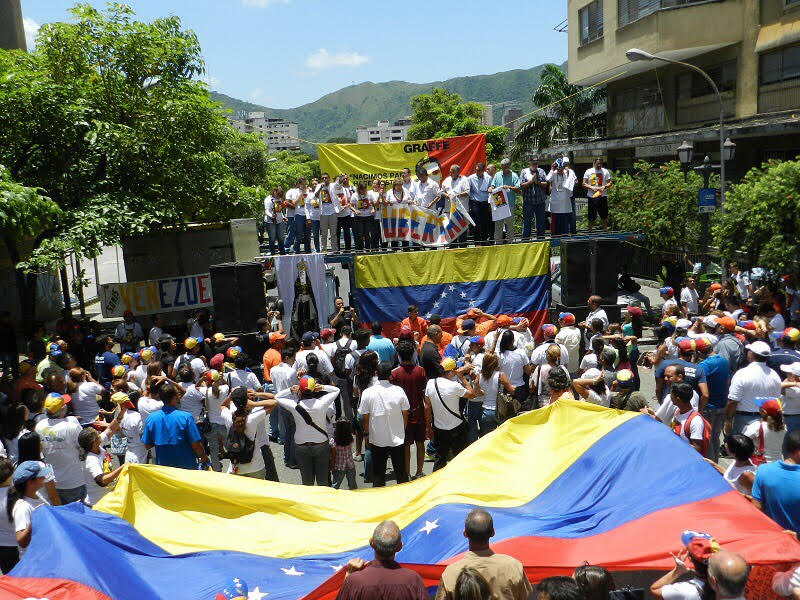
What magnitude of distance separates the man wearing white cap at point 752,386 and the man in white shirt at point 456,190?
7.93 m

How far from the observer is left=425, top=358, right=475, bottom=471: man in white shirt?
8352 millimetres

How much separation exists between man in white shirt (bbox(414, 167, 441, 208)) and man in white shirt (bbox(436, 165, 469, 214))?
0.18 m

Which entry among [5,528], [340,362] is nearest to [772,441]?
[340,362]

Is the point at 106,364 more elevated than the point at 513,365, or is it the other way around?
the point at 513,365

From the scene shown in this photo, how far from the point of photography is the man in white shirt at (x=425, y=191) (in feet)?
49.7

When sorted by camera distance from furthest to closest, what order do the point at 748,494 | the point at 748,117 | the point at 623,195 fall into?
the point at 748,117, the point at 623,195, the point at 748,494

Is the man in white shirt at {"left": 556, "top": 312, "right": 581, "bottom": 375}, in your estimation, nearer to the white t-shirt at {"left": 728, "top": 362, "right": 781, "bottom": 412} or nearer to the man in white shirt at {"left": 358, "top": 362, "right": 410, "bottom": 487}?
the white t-shirt at {"left": 728, "top": 362, "right": 781, "bottom": 412}

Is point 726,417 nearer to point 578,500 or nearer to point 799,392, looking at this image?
point 799,392

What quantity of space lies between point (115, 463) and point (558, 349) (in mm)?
5863

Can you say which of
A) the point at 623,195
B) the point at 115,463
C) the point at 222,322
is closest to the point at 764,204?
the point at 623,195

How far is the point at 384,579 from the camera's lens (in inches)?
170

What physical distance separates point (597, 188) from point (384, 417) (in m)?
9.50

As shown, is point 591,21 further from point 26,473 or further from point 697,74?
point 26,473

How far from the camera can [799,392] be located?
7660mm
